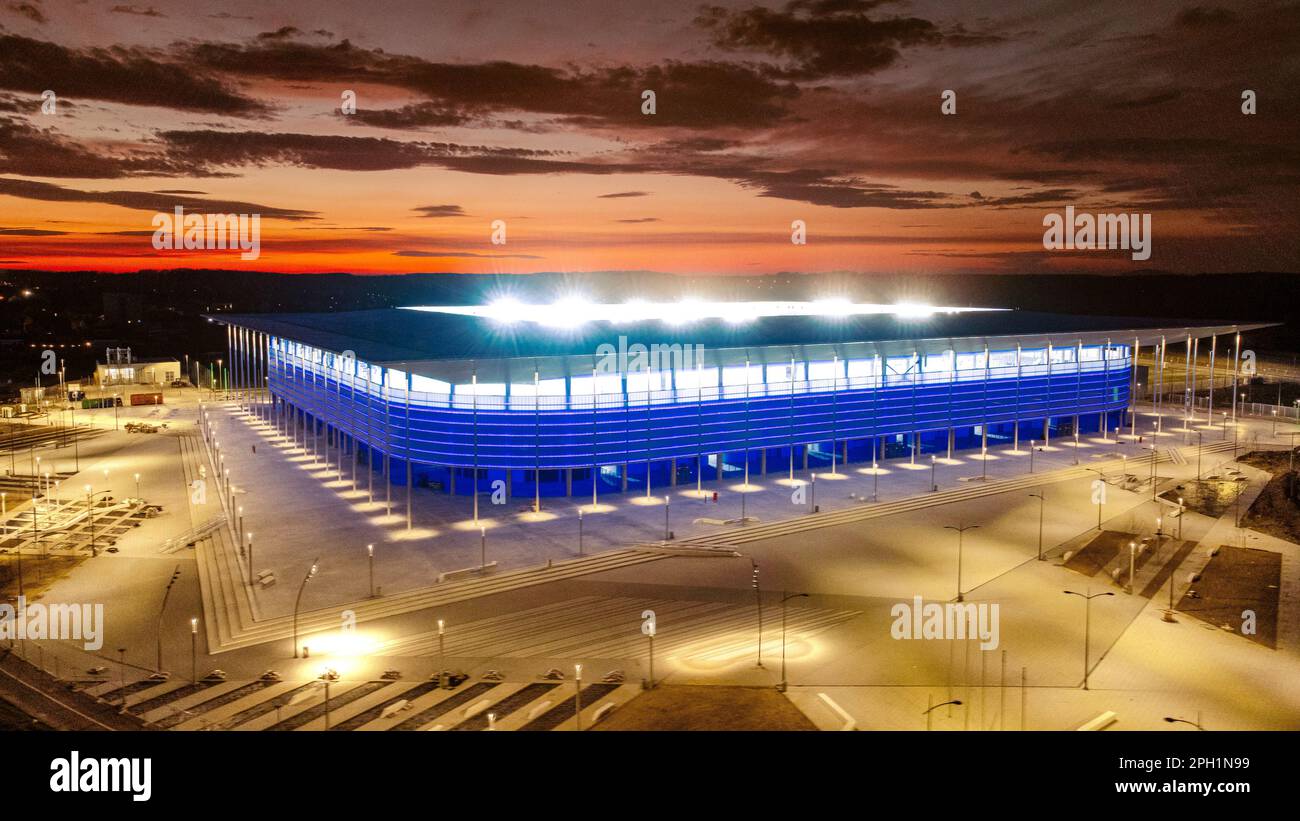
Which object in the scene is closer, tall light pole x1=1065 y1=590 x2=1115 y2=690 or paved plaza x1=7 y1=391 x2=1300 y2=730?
paved plaza x1=7 y1=391 x2=1300 y2=730

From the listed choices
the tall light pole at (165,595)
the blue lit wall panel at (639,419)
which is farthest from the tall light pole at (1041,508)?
the tall light pole at (165,595)

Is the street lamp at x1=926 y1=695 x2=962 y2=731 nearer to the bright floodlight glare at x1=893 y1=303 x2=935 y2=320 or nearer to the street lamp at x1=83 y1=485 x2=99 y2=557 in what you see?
the street lamp at x1=83 y1=485 x2=99 y2=557

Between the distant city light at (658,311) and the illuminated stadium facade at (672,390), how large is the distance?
2.55 ft

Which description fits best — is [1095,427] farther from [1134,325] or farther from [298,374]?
[298,374]

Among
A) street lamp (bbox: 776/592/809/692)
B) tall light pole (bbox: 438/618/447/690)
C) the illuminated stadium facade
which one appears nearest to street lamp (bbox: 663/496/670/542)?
the illuminated stadium facade

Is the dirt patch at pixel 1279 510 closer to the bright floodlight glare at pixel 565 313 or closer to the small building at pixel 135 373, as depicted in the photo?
the bright floodlight glare at pixel 565 313

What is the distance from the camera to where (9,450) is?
8388 centimetres

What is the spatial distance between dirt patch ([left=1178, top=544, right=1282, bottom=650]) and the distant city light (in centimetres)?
4387

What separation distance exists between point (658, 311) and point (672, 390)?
33310mm

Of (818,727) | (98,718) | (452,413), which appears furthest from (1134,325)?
(98,718)

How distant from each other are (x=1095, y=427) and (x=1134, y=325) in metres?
12.0

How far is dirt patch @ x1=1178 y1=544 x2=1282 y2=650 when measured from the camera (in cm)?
4103

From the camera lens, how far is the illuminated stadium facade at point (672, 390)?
2510 inches

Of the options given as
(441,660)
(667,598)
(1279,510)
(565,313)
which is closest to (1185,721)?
(667,598)
